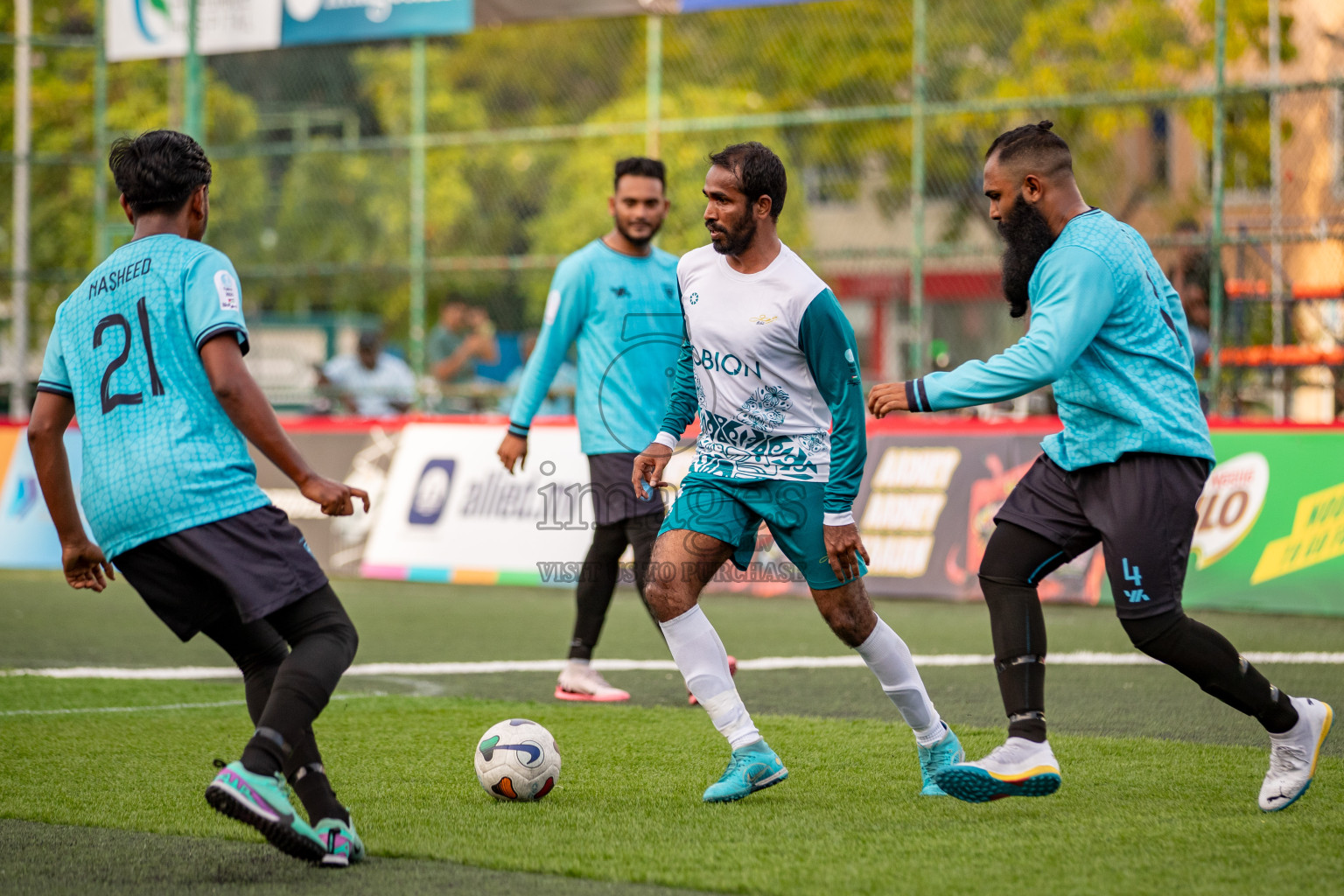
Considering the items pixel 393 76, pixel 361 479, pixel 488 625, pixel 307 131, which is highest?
pixel 393 76

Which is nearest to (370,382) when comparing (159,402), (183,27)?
(183,27)

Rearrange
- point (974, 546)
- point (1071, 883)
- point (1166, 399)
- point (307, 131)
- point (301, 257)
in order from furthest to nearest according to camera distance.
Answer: point (307, 131)
point (301, 257)
point (974, 546)
point (1166, 399)
point (1071, 883)

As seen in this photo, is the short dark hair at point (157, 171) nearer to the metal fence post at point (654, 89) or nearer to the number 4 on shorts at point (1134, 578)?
the number 4 on shorts at point (1134, 578)

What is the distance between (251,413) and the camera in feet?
13.3

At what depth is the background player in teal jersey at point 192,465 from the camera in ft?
13.4

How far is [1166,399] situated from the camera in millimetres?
4672

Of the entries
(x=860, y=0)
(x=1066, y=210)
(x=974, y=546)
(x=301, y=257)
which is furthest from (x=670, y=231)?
(x=1066, y=210)

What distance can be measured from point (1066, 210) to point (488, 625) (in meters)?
6.15

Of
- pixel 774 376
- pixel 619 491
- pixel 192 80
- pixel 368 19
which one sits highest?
pixel 368 19

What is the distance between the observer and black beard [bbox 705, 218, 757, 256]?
5.06m

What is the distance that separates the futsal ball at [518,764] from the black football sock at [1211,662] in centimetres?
186

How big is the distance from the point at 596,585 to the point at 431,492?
17.8 ft

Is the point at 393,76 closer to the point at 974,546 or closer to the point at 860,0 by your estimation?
the point at 860,0

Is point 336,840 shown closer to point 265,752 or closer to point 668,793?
point 265,752
